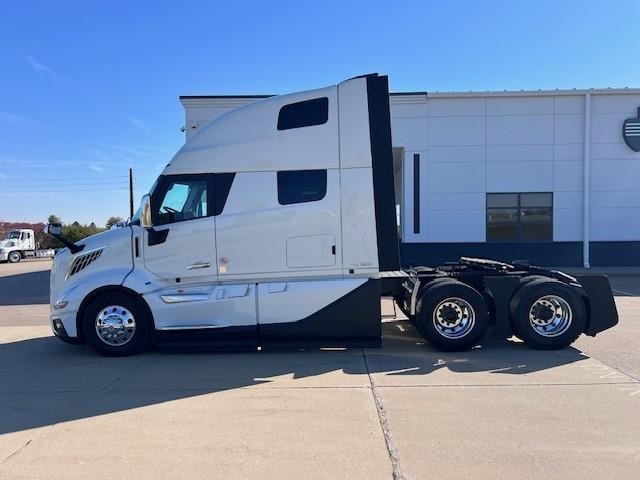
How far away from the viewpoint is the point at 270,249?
6.97 m

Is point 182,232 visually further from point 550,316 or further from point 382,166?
point 550,316

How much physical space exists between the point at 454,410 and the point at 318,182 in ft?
11.4

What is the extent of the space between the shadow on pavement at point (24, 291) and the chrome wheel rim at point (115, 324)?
8089 millimetres

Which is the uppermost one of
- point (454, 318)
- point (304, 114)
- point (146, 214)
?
point (304, 114)

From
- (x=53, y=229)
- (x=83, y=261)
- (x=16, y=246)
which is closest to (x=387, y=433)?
(x=83, y=261)

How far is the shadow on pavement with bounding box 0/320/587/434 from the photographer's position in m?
5.09

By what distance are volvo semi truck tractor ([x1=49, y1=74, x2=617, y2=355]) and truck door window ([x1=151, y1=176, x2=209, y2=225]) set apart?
0.05 ft

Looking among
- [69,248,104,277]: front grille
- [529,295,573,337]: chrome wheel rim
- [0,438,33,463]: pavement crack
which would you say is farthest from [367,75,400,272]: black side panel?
[0,438,33,463]: pavement crack

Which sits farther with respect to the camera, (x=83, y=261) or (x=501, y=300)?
(x=501, y=300)

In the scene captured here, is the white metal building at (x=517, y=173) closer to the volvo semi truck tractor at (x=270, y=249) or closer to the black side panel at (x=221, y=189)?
the volvo semi truck tractor at (x=270, y=249)

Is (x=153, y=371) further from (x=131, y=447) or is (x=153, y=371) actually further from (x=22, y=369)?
(x=131, y=447)

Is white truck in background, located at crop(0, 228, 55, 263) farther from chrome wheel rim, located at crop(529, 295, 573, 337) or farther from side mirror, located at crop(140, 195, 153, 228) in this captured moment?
chrome wheel rim, located at crop(529, 295, 573, 337)

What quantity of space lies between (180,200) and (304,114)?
2066 mm

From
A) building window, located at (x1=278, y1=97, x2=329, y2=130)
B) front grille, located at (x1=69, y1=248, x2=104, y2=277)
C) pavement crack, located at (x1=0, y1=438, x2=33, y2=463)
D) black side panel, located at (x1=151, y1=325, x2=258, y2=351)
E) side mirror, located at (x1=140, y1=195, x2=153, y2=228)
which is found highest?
building window, located at (x1=278, y1=97, x2=329, y2=130)
